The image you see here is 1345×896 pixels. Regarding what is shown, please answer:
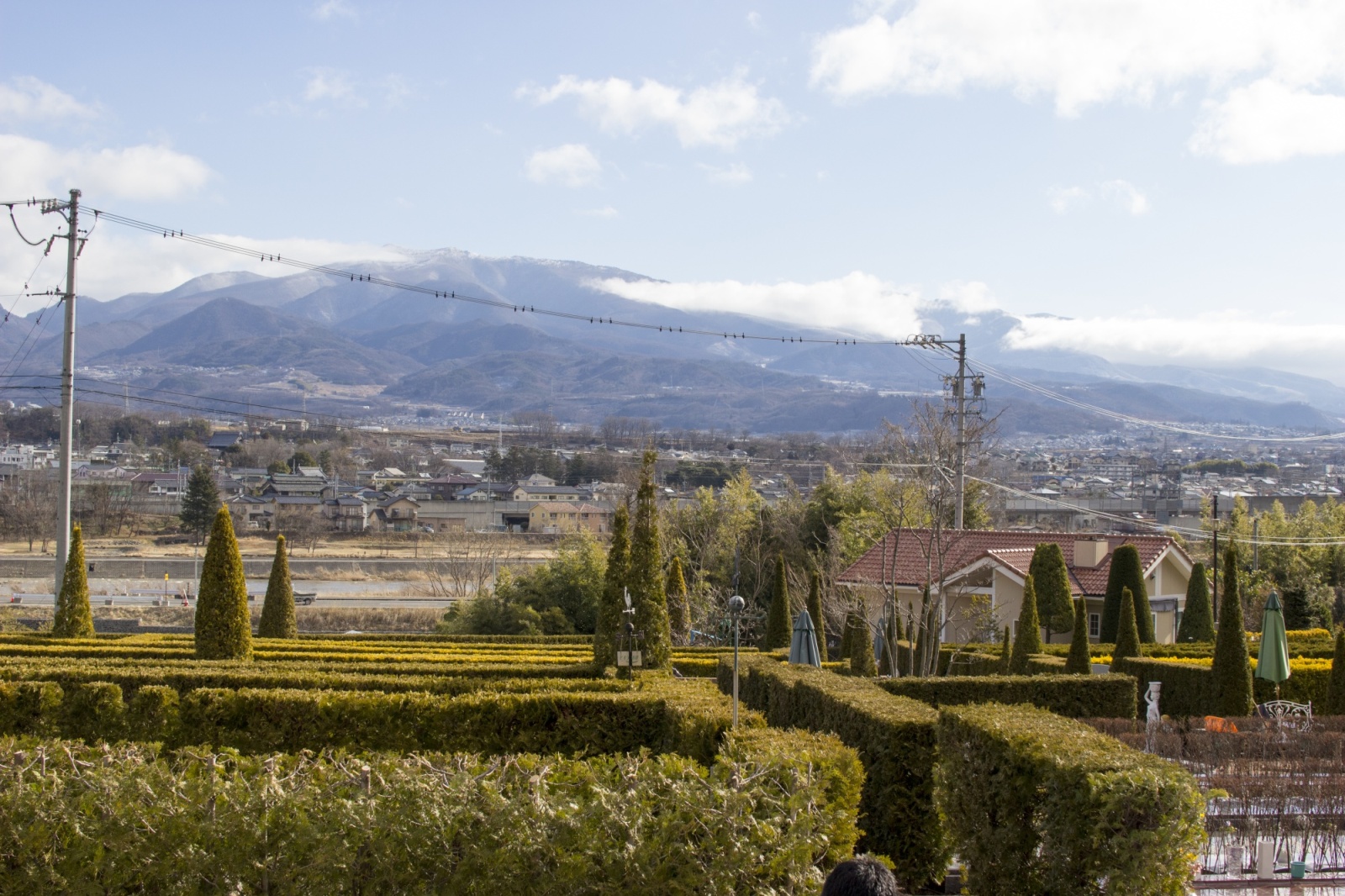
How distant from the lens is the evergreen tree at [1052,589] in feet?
92.0

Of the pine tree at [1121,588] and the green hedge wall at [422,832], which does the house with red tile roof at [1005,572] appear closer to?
the pine tree at [1121,588]

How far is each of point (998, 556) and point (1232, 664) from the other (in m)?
11.2

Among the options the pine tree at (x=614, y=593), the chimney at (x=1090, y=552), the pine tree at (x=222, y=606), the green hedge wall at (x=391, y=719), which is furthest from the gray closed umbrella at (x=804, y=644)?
the chimney at (x=1090, y=552)

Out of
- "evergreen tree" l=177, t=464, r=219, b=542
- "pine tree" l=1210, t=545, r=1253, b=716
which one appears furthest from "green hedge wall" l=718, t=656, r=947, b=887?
"evergreen tree" l=177, t=464, r=219, b=542

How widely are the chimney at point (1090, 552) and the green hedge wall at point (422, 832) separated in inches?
1005

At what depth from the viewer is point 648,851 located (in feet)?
21.2

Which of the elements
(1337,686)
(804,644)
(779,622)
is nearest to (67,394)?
(804,644)

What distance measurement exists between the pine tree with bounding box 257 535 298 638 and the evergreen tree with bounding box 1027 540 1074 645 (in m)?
18.5

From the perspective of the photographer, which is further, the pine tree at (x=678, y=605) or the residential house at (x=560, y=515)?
the residential house at (x=560, y=515)

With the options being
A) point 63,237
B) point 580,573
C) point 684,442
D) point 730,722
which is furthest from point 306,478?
point 730,722

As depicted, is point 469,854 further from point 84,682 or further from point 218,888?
point 84,682

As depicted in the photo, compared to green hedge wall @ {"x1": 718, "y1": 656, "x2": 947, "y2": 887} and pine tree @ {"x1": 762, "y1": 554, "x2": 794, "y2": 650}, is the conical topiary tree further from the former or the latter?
green hedge wall @ {"x1": 718, "y1": 656, "x2": 947, "y2": 887}

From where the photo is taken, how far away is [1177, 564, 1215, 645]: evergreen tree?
2875 centimetres

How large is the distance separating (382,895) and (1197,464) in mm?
124539
